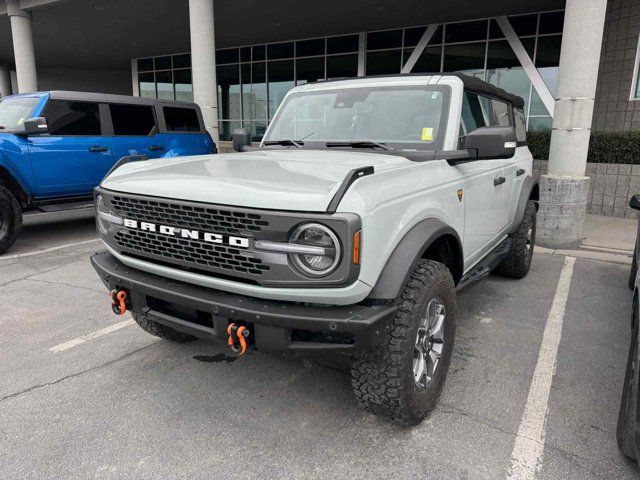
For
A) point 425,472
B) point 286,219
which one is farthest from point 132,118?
point 425,472

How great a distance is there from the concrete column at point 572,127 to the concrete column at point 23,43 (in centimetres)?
1506

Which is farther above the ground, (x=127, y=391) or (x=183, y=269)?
(x=183, y=269)

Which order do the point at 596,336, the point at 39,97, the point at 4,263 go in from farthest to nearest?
the point at 39,97
the point at 4,263
the point at 596,336

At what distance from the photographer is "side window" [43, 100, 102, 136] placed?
6812 millimetres

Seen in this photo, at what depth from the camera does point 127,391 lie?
2984mm

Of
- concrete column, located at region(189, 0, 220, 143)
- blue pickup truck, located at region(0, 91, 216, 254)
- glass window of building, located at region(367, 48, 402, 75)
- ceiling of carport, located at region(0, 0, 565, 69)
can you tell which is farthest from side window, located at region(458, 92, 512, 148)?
glass window of building, located at region(367, 48, 402, 75)

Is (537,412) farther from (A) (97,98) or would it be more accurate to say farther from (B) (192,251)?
(A) (97,98)

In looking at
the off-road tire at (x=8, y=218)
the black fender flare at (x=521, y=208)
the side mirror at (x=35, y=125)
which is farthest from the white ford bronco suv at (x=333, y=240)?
the side mirror at (x=35, y=125)

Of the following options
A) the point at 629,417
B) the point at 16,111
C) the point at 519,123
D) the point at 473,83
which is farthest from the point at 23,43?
the point at 629,417

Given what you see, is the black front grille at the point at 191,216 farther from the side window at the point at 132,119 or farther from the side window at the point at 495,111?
the side window at the point at 132,119

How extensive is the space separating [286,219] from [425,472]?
1.37 meters

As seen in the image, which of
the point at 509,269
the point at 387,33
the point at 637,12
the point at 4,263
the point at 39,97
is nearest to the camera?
the point at 509,269

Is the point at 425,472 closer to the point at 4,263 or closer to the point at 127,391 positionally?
the point at 127,391

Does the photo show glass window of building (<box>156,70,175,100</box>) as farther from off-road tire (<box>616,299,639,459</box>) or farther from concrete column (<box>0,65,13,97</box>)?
off-road tire (<box>616,299,639,459</box>)
